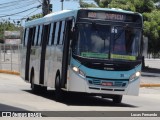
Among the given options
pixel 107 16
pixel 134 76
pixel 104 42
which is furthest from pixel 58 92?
pixel 107 16

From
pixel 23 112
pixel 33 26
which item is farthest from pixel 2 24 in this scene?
pixel 23 112

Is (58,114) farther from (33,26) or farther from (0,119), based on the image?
(33,26)

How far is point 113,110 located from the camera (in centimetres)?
1656

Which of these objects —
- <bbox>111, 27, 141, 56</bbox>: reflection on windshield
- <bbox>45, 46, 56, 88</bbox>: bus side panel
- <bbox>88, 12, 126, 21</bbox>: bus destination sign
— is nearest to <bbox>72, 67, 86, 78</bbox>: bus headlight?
<bbox>111, 27, 141, 56</bbox>: reflection on windshield

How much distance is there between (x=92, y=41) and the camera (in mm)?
17781

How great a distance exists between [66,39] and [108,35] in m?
1.52

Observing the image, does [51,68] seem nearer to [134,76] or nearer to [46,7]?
[134,76]

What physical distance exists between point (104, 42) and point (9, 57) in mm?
29999

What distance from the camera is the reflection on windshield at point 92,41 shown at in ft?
58.1

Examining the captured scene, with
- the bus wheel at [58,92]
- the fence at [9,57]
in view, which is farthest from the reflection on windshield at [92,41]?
the fence at [9,57]

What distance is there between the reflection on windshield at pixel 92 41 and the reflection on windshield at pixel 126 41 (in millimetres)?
309

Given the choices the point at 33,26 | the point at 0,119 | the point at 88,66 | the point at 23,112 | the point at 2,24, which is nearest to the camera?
the point at 0,119

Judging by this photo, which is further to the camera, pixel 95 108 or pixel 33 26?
pixel 33 26

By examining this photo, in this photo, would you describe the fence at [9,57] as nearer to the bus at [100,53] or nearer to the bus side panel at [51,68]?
the bus side panel at [51,68]
